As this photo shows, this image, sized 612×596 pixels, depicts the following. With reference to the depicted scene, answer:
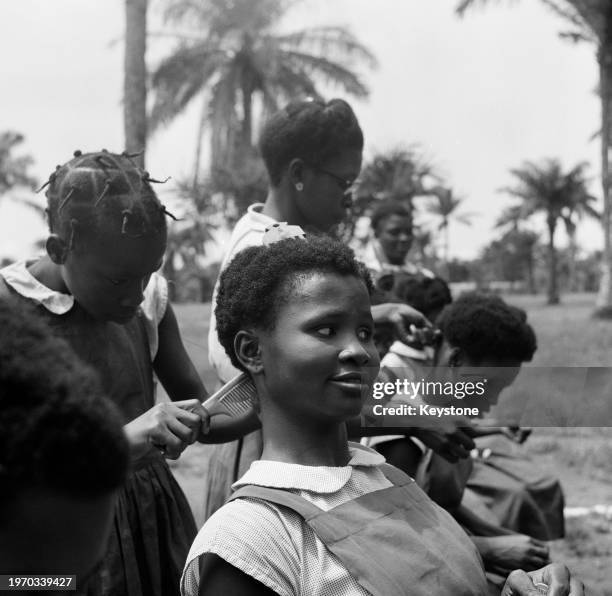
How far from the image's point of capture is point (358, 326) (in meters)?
1.84

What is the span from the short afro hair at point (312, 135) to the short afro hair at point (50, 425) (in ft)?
6.60

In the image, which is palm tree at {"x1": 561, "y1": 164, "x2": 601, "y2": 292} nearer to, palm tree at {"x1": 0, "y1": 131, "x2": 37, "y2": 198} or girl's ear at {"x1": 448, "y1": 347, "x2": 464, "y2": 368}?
palm tree at {"x1": 0, "y1": 131, "x2": 37, "y2": 198}

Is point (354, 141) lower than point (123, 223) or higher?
higher

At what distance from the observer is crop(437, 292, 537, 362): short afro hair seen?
291 centimetres

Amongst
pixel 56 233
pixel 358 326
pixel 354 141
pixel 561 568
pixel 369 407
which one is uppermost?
pixel 354 141

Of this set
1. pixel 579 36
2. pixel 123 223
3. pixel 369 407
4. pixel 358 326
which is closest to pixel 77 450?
pixel 358 326

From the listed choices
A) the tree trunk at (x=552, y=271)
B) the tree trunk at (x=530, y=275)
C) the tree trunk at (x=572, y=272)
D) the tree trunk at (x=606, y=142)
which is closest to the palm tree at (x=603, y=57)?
the tree trunk at (x=606, y=142)

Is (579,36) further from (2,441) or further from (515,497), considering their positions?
(2,441)

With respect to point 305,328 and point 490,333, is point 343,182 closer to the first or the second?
point 490,333

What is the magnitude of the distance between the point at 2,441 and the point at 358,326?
3.62 feet

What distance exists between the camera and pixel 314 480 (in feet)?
5.65

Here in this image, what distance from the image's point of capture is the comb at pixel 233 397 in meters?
1.96

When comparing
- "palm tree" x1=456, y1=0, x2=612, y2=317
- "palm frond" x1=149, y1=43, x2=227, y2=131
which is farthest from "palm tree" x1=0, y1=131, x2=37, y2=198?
"palm tree" x1=456, y1=0, x2=612, y2=317

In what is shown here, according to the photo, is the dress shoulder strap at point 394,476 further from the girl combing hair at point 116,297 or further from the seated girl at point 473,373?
the seated girl at point 473,373
